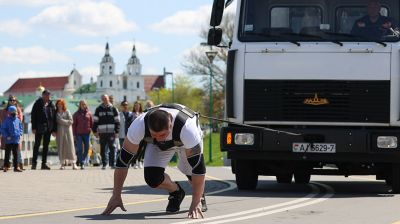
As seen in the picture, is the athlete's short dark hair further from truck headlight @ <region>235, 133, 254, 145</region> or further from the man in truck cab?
the man in truck cab

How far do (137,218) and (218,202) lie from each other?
2.58m

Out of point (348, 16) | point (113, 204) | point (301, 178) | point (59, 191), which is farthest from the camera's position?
point (301, 178)

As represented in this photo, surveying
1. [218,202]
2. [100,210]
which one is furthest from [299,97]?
[100,210]

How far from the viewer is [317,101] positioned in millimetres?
14805

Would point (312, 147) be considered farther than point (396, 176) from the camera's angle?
No

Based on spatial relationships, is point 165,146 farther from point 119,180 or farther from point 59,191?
point 59,191

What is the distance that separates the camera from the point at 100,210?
1140cm

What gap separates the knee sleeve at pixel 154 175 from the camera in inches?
421

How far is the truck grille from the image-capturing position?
14.7 m

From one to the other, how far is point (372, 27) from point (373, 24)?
0.16 feet

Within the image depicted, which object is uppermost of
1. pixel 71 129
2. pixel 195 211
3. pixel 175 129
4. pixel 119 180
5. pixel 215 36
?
pixel 215 36

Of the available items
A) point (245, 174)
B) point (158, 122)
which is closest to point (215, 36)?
point (245, 174)

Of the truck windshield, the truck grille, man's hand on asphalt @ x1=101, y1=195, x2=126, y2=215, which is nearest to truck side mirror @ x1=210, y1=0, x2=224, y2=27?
the truck windshield

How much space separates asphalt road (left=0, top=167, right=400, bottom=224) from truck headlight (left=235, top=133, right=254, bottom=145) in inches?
29.7
